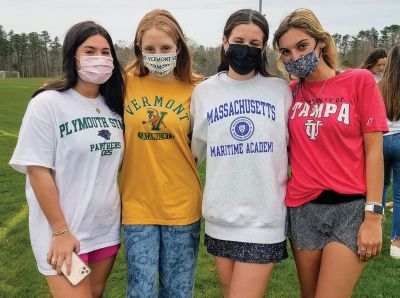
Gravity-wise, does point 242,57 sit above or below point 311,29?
below

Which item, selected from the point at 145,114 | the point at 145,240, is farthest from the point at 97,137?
the point at 145,240

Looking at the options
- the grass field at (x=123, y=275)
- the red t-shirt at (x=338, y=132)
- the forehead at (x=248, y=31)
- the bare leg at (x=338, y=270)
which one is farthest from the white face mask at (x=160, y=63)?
A: the grass field at (x=123, y=275)

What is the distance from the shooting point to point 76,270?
2730 millimetres

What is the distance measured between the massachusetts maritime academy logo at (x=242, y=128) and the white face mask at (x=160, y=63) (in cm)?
65

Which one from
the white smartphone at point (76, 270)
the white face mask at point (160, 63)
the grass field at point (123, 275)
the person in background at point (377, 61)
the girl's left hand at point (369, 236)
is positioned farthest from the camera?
the person in background at point (377, 61)

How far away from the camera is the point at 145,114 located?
3.03 meters

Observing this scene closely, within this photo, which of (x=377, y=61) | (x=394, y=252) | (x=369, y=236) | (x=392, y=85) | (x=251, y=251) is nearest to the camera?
(x=369, y=236)

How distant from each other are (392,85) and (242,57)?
9.28 ft

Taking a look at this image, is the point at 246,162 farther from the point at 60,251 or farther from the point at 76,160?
the point at 60,251

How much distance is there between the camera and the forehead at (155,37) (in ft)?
10.1

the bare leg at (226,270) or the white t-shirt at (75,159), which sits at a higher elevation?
the white t-shirt at (75,159)

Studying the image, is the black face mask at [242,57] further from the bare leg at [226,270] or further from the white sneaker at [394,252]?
the white sneaker at [394,252]

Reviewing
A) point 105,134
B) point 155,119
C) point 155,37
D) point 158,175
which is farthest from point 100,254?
point 155,37

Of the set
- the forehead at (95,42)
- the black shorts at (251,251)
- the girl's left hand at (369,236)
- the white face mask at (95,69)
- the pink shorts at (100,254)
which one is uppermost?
the forehead at (95,42)
